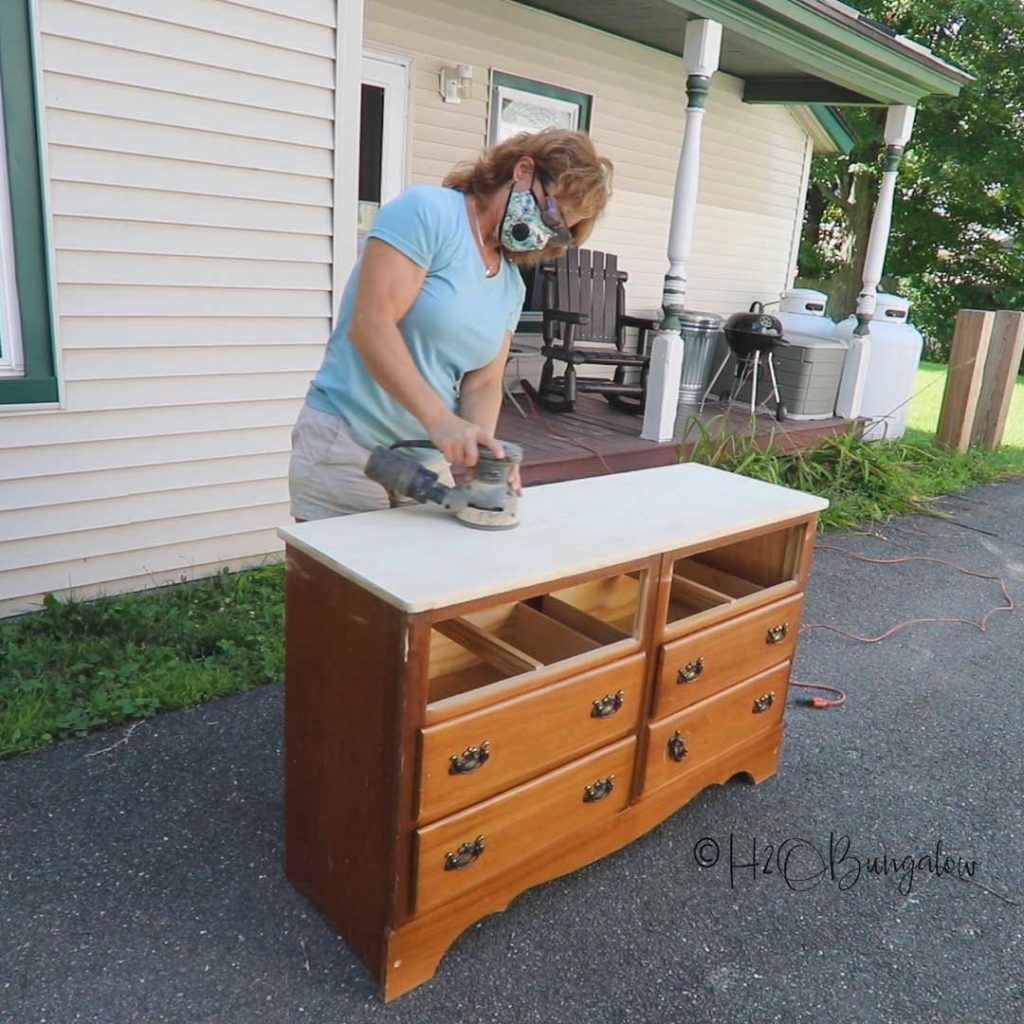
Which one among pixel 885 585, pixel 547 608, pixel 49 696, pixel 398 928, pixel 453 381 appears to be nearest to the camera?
pixel 398 928

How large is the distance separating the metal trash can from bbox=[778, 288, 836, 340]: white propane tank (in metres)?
0.92

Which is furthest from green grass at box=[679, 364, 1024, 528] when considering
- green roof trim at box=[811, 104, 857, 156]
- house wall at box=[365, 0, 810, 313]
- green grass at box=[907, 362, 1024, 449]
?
green roof trim at box=[811, 104, 857, 156]

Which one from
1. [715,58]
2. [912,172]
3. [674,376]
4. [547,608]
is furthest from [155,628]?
[912,172]

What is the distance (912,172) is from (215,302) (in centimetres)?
1612

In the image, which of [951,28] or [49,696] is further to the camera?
[951,28]

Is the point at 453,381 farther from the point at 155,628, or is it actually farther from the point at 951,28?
the point at 951,28

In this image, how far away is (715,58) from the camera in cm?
527

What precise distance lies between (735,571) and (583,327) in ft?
12.5

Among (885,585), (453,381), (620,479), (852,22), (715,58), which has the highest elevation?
(852,22)

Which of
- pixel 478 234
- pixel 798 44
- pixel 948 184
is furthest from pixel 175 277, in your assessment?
pixel 948 184

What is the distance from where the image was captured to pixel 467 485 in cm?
208

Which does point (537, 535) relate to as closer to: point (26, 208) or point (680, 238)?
→ point (26, 208)

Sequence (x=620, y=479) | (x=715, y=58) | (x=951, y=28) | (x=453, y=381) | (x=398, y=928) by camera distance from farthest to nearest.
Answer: (x=951, y=28), (x=715, y=58), (x=620, y=479), (x=453, y=381), (x=398, y=928)

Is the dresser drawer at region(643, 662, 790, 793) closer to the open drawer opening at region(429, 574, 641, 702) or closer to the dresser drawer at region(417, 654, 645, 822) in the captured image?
the dresser drawer at region(417, 654, 645, 822)
